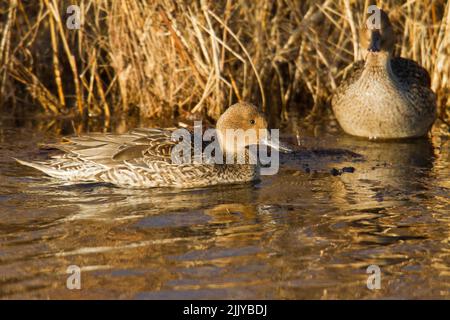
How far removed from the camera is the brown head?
29.1 ft

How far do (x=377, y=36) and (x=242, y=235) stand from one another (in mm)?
3670

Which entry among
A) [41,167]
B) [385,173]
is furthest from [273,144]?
[41,167]

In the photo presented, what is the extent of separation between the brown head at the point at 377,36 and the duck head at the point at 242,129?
179 centimetres

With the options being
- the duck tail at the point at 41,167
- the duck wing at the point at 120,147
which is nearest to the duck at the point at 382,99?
the duck wing at the point at 120,147

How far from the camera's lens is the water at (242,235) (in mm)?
4965

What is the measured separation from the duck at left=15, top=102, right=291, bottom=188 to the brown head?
1841 mm

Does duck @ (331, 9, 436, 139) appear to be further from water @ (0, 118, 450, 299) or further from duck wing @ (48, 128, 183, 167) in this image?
duck wing @ (48, 128, 183, 167)

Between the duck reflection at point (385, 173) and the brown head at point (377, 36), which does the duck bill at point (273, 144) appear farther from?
A: the brown head at point (377, 36)

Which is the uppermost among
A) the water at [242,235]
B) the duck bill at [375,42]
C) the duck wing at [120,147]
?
the duck bill at [375,42]

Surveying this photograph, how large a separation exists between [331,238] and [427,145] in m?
3.31

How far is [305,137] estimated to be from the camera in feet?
29.2

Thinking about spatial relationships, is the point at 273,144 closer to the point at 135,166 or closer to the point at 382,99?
the point at 135,166

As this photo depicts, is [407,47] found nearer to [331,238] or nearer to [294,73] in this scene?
[294,73]

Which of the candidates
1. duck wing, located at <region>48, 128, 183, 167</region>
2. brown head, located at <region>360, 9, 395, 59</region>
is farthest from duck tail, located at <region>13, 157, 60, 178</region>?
brown head, located at <region>360, 9, 395, 59</region>
